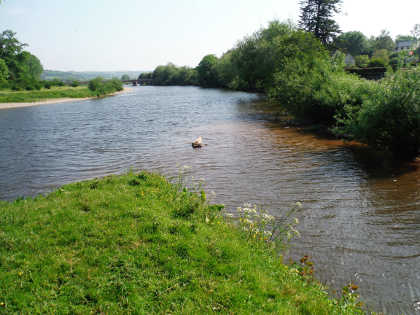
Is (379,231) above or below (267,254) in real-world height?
below

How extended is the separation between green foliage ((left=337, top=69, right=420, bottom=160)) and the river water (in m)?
1.22

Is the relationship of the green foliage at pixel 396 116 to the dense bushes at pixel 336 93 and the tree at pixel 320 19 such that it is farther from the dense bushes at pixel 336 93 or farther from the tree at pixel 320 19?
the tree at pixel 320 19

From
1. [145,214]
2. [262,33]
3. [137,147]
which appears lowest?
[137,147]

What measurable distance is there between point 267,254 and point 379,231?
4359 millimetres

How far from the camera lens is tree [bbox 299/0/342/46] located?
64312mm

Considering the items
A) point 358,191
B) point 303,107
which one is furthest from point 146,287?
Answer: point 303,107

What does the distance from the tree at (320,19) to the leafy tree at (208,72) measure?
42.2m

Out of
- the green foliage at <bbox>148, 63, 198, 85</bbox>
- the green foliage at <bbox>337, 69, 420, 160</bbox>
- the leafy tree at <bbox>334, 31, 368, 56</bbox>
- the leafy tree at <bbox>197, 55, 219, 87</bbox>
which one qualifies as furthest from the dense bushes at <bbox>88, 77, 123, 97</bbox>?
the leafy tree at <bbox>334, 31, 368, 56</bbox>

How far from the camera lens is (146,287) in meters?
5.04

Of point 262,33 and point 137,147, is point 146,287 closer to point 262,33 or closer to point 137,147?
point 137,147

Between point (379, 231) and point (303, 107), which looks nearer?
point (379, 231)

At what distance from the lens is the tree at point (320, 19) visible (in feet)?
211

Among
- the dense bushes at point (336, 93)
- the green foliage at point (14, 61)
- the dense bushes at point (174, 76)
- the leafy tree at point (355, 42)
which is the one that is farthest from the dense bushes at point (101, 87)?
the leafy tree at point (355, 42)

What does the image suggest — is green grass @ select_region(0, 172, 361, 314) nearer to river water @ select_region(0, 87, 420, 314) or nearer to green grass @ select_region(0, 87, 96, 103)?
river water @ select_region(0, 87, 420, 314)
